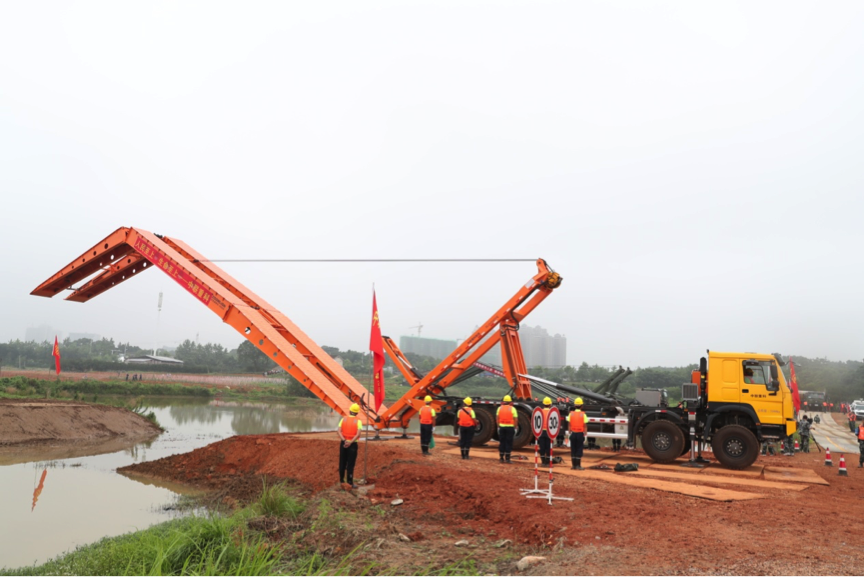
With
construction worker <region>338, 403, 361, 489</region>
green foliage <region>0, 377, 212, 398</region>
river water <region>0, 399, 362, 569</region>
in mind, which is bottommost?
river water <region>0, 399, 362, 569</region>

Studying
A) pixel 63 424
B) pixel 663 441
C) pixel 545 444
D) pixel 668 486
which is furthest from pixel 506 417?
pixel 63 424

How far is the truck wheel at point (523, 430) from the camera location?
15836 millimetres

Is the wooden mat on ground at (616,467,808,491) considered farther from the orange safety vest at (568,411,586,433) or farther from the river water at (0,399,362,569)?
the river water at (0,399,362,569)

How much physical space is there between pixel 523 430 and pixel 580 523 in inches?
335

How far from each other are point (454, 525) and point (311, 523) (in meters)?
1.96

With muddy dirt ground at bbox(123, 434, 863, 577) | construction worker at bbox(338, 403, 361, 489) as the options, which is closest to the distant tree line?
muddy dirt ground at bbox(123, 434, 863, 577)

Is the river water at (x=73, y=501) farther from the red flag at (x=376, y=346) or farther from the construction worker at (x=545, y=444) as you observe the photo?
the construction worker at (x=545, y=444)

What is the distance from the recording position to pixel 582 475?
11914mm

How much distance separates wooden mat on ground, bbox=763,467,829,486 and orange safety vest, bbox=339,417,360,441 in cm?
894

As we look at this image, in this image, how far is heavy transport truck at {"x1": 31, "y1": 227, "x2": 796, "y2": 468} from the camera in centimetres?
1362

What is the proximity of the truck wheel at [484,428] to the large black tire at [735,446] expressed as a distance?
5.71 m

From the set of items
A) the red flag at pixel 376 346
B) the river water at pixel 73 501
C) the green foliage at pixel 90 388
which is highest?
the red flag at pixel 376 346

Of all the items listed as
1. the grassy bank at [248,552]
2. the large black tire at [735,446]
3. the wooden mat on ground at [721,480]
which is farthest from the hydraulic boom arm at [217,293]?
the large black tire at [735,446]

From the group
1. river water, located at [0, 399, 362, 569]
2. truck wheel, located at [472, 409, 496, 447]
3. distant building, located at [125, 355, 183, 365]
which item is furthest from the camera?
distant building, located at [125, 355, 183, 365]
